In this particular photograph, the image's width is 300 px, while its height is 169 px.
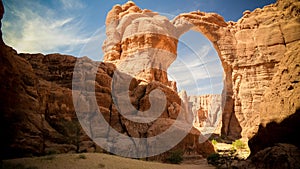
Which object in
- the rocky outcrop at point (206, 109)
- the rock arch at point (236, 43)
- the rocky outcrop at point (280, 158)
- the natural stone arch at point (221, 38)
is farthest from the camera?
the rocky outcrop at point (206, 109)

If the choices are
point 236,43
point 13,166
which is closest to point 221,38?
point 236,43

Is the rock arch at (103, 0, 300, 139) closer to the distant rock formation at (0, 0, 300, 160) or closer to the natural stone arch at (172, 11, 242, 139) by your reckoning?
the natural stone arch at (172, 11, 242, 139)

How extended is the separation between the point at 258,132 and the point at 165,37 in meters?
28.8

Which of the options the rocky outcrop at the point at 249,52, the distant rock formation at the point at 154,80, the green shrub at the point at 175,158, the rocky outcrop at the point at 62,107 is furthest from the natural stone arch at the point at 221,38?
the green shrub at the point at 175,158

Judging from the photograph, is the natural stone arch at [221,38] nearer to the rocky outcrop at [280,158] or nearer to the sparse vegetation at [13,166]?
the rocky outcrop at [280,158]

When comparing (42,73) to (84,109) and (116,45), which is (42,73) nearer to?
(84,109)

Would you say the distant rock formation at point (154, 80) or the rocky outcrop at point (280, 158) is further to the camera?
the distant rock formation at point (154, 80)

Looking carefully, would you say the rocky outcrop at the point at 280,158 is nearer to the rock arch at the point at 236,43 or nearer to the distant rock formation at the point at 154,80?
the distant rock formation at the point at 154,80

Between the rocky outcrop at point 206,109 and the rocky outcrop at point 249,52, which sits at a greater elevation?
the rocky outcrop at point 249,52

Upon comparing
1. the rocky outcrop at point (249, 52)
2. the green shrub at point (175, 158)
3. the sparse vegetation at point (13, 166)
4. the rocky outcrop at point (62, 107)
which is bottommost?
the green shrub at point (175, 158)

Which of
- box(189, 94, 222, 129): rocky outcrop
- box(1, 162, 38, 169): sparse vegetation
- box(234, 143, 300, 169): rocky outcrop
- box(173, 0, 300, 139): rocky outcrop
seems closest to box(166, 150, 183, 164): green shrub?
box(234, 143, 300, 169): rocky outcrop

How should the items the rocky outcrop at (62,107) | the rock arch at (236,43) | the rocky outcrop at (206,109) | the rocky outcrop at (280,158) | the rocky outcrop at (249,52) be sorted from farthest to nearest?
the rocky outcrop at (206,109)
the rock arch at (236,43)
the rocky outcrop at (249,52)
the rocky outcrop at (62,107)
the rocky outcrop at (280,158)

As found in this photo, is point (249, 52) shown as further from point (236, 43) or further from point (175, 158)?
point (175, 158)

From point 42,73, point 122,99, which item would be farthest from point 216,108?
point 42,73
